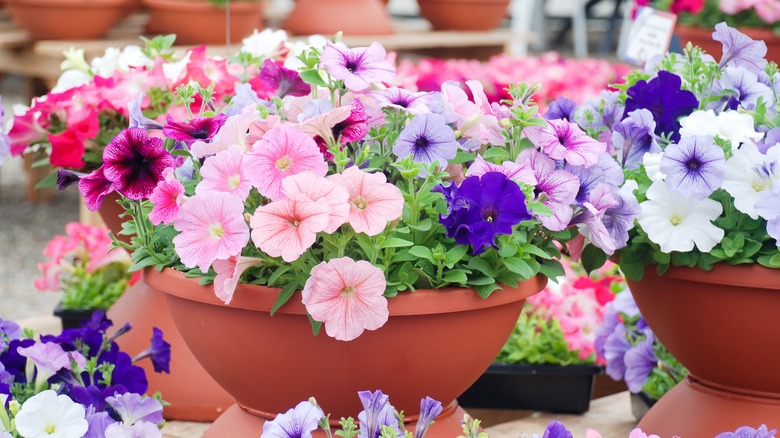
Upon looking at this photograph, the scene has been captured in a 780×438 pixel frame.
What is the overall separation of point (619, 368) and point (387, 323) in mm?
504

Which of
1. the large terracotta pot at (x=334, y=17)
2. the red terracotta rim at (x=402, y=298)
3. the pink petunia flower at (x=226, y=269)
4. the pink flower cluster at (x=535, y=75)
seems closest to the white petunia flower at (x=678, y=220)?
the red terracotta rim at (x=402, y=298)

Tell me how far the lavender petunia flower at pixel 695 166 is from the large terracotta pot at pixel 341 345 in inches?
5.8

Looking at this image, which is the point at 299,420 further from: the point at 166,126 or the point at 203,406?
the point at 203,406

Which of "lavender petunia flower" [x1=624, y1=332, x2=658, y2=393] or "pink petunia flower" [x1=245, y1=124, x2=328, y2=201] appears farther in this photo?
"lavender petunia flower" [x1=624, y1=332, x2=658, y2=393]

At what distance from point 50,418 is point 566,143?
19.3 inches

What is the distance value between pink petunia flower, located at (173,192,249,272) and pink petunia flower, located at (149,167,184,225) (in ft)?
0.08

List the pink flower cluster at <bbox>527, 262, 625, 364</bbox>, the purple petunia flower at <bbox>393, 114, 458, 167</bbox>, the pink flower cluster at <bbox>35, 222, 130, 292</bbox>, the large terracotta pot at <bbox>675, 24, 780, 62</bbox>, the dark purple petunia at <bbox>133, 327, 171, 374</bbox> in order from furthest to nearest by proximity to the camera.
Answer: the large terracotta pot at <bbox>675, 24, 780, 62</bbox> < the pink flower cluster at <bbox>35, 222, 130, 292</bbox> < the pink flower cluster at <bbox>527, 262, 625, 364</bbox> < the dark purple petunia at <bbox>133, 327, 171, 374</bbox> < the purple petunia flower at <bbox>393, 114, 458, 167</bbox>

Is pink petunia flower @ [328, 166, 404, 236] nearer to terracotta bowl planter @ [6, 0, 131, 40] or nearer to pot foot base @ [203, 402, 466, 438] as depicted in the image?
pot foot base @ [203, 402, 466, 438]

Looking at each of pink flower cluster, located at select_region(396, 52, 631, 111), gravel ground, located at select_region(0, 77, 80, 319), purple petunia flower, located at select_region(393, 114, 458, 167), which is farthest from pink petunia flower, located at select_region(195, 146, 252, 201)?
gravel ground, located at select_region(0, 77, 80, 319)

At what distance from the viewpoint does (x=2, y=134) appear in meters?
1.13

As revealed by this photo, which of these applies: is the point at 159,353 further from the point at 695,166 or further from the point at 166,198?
the point at 695,166

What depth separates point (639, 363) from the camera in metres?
1.20

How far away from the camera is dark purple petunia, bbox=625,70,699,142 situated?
1.00 m

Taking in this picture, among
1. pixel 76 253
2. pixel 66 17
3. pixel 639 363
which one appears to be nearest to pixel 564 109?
pixel 639 363
